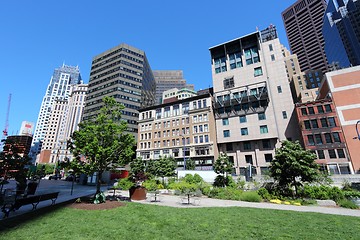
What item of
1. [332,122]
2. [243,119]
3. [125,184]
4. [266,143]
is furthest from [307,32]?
[125,184]

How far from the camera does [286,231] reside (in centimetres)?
770

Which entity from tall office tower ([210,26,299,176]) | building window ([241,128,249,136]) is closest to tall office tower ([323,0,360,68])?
tall office tower ([210,26,299,176])

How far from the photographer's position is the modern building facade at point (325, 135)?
3819cm

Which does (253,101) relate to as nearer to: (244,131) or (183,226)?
(244,131)

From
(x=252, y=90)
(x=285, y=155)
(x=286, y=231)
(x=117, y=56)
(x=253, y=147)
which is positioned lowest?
(x=286, y=231)

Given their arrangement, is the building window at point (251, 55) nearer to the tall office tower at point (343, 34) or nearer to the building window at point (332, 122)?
the building window at point (332, 122)

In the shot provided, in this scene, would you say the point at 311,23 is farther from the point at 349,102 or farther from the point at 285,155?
the point at 285,155

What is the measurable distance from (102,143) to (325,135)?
47784 mm

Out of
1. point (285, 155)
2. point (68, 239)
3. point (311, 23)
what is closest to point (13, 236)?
point (68, 239)

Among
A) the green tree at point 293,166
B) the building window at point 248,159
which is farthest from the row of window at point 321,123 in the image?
the green tree at point 293,166

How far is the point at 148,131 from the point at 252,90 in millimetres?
37628

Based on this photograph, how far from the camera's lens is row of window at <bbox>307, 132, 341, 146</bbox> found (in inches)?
1550

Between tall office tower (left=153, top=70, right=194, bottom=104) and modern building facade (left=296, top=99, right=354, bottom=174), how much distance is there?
135221 millimetres

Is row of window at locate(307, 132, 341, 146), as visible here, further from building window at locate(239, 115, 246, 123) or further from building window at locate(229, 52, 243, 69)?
building window at locate(229, 52, 243, 69)
